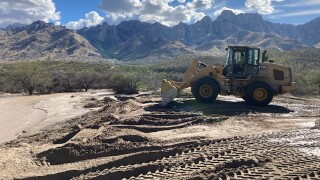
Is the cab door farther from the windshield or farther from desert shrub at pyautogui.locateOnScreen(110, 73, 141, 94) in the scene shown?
desert shrub at pyautogui.locateOnScreen(110, 73, 141, 94)

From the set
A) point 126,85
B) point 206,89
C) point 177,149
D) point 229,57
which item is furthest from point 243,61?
point 126,85

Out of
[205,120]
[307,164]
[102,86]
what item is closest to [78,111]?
[205,120]

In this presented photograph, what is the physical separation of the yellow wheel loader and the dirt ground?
1.92 m

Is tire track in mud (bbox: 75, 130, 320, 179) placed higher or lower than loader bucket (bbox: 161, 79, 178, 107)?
lower

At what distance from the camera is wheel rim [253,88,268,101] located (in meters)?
19.1

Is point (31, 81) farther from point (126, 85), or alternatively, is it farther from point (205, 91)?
point (205, 91)

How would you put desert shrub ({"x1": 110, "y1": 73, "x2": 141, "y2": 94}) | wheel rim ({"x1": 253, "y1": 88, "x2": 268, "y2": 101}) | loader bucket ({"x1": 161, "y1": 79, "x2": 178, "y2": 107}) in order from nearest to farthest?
loader bucket ({"x1": 161, "y1": 79, "x2": 178, "y2": 107}) → wheel rim ({"x1": 253, "y1": 88, "x2": 268, "y2": 101}) → desert shrub ({"x1": 110, "y1": 73, "x2": 141, "y2": 94})

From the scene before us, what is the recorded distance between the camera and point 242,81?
19.4m

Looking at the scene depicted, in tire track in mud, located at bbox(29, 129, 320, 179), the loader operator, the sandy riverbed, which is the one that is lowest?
the sandy riverbed

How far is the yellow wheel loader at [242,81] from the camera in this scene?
1909cm

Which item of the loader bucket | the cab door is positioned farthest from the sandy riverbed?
the cab door

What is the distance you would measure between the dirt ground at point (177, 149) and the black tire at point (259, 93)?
1788 millimetres

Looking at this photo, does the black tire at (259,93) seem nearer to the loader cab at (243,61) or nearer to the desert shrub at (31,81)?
the loader cab at (243,61)

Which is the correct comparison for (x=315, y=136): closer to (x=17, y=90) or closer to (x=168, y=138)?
(x=168, y=138)
